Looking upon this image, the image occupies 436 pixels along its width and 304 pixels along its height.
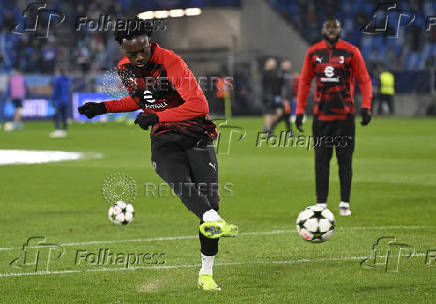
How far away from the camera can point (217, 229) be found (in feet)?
21.7

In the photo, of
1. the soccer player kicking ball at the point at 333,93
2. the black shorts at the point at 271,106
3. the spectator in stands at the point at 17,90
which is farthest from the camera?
the spectator in stands at the point at 17,90

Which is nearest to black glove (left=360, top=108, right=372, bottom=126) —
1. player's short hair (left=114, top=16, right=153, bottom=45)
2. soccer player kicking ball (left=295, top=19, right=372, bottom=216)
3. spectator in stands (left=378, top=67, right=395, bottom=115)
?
soccer player kicking ball (left=295, top=19, right=372, bottom=216)

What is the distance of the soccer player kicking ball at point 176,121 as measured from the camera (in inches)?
274

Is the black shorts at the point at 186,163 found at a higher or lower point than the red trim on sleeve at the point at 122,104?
lower

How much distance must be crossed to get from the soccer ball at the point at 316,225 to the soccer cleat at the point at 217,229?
5.60 ft

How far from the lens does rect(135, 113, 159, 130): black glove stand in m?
6.86

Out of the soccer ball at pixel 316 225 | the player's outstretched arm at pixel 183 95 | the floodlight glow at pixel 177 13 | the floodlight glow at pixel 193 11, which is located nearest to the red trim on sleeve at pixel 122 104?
the player's outstretched arm at pixel 183 95

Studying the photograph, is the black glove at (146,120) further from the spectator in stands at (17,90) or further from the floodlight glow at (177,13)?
the floodlight glow at (177,13)

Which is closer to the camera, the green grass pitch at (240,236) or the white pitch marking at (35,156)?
the green grass pitch at (240,236)

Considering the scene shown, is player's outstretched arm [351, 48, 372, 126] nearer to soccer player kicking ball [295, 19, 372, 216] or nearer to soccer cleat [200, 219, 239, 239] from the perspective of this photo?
soccer player kicking ball [295, 19, 372, 216]

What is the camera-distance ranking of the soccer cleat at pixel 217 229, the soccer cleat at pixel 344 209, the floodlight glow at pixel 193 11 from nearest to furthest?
1. the soccer cleat at pixel 217 229
2. the soccer cleat at pixel 344 209
3. the floodlight glow at pixel 193 11

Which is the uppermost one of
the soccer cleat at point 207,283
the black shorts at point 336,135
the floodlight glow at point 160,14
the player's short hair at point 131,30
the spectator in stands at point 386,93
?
the player's short hair at point 131,30

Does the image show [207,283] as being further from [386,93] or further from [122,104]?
[386,93]

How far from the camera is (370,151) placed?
75.3ft
